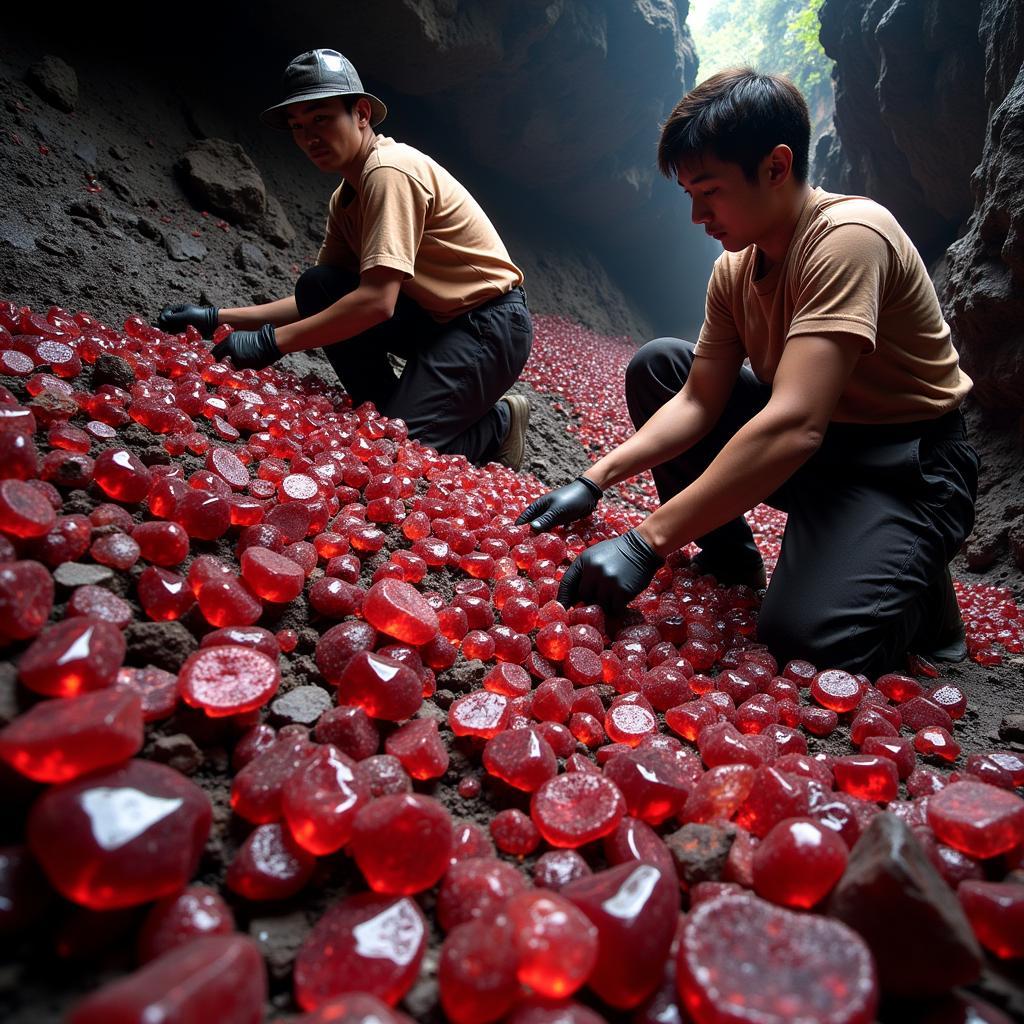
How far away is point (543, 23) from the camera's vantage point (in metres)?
6.16

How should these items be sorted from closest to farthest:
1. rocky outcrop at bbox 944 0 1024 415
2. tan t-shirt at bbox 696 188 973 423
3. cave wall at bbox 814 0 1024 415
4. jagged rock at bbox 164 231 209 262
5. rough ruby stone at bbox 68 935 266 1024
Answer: rough ruby stone at bbox 68 935 266 1024, tan t-shirt at bbox 696 188 973 423, rocky outcrop at bbox 944 0 1024 415, cave wall at bbox 814 0 1024 415, jagged rock at bbox 164 231 209 262

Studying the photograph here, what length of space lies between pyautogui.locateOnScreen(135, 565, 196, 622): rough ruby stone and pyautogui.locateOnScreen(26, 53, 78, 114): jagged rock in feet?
13.7

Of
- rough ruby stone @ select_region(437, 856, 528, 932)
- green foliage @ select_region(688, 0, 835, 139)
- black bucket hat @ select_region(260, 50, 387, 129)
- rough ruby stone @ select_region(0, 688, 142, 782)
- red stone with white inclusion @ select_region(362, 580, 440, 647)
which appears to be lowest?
rough ruby stone @ select_region(437, 856, 528, 932)

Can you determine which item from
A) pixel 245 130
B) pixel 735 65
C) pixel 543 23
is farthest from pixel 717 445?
pixel 543 23

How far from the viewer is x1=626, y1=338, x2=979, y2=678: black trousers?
5.50 ft

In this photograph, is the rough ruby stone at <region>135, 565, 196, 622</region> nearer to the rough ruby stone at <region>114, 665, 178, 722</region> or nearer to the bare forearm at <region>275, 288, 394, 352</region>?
the rough ruby stone at <region>114, 665, 178, 722</region>

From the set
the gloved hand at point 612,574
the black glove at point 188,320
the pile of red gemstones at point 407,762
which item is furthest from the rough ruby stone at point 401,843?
the black glove at point 188,320

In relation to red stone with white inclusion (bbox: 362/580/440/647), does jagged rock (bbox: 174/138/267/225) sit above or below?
above

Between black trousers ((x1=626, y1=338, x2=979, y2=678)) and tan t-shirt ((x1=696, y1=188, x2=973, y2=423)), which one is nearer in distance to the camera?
tan t-shirt ((x1=696, y1=188, x2=973, y2=423))

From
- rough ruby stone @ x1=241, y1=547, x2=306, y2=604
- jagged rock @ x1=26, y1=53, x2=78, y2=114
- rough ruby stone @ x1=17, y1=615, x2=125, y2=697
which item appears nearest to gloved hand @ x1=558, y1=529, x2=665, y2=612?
rough ruby stone @ x1=241, y1=547, x2=306, y2=604

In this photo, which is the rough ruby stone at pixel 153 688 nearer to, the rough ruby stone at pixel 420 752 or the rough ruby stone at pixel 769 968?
the rough ruby stone at pixel 420 752

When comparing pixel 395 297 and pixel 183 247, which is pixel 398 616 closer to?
pixel 395 297

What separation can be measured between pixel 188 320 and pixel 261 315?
32 cm

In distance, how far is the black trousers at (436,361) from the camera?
2611 millimetres
